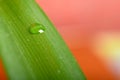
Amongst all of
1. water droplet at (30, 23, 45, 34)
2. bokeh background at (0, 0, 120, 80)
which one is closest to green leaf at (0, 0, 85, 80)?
water droplet at (30, 23, 45, 34)

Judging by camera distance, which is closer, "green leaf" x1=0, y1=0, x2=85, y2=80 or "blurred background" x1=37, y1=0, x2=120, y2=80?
"green leaf" x1=0, y1=0, x2=85, y2=80

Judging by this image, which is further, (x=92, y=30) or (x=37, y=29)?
(x=92, y=30)

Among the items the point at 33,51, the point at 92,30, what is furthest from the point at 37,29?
the point at 92,30

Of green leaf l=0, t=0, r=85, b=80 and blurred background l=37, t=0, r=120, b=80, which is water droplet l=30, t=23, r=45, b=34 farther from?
blurred background l=37, t=0, r=120, b=80

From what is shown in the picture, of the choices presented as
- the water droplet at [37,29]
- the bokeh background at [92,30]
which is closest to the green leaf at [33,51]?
the water droplet at [37,29]

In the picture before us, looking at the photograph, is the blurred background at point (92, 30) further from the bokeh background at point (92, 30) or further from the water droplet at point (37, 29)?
the water droplet at point (37, 29)

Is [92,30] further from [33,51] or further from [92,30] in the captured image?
[33,51]
